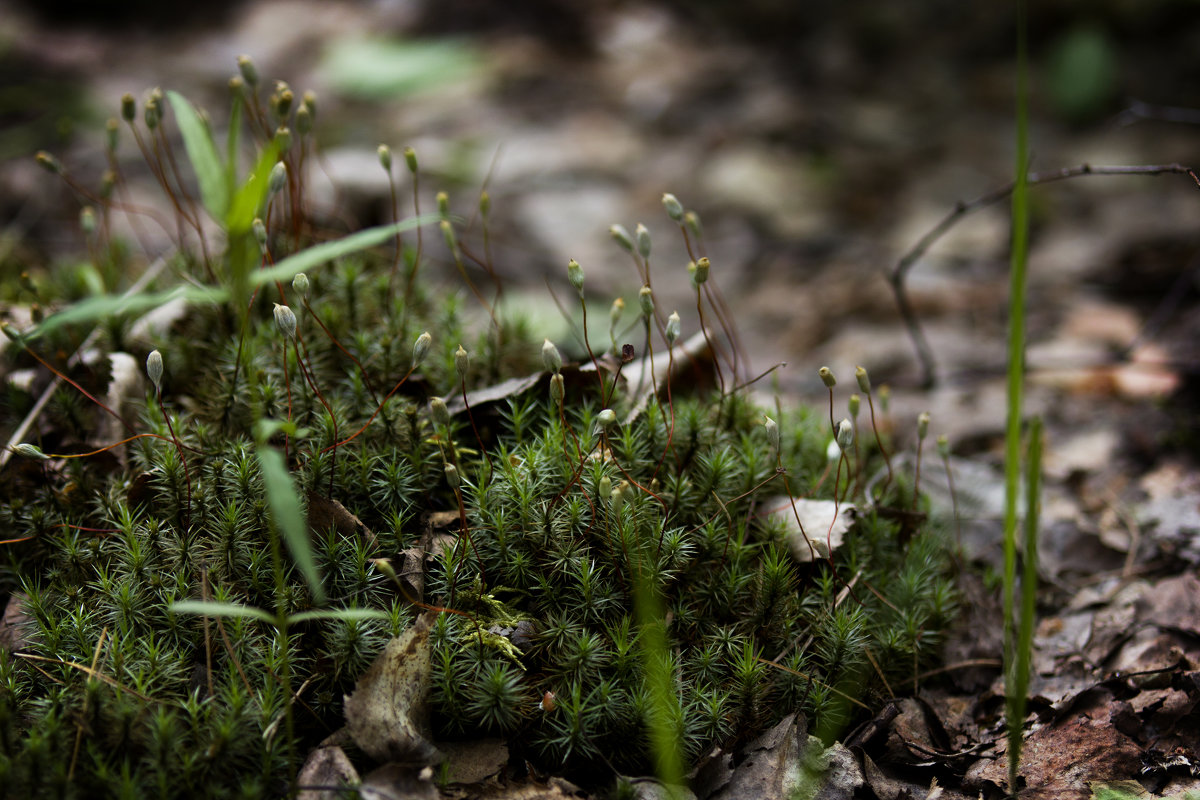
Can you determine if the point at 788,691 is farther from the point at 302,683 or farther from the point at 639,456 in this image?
the point at 302,683

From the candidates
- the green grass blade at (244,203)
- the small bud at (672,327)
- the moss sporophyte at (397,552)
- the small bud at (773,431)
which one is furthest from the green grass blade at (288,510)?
the small bud at (773,431)

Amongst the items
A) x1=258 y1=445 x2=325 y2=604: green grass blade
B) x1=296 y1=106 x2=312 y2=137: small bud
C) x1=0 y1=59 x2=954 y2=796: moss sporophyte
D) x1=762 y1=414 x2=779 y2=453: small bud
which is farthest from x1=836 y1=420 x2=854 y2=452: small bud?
x1=296 y1=106 x2=312 y2=137: small bud

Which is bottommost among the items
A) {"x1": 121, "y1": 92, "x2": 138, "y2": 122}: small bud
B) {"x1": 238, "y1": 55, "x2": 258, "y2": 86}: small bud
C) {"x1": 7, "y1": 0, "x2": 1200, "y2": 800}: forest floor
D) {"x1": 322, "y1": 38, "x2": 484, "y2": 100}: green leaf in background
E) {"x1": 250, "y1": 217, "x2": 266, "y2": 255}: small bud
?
{"x1": 7, "y1": 0, "x2": 1200, "y2": 800}: forest floor

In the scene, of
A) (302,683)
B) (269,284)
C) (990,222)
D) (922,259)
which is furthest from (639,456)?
(990,222)

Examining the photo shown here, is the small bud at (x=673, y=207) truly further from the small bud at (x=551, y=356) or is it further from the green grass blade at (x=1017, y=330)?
the green grass blade at (x=1017, y=330)

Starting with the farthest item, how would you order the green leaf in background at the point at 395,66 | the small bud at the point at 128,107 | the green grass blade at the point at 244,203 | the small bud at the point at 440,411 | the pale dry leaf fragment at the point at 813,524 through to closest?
the green leaf in background at the point at 395,66 < the small bud at the point at 128,107 < the pale dry leaf fragment at the point at 813,524 < the small bud at the point at 440,411 < the green grass blade at the point at 244,203

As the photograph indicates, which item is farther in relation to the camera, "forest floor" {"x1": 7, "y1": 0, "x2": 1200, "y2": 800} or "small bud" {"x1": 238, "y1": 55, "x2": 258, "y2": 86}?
"small bud" {"x1": 238, "y1": 55, "x2": 258, "y2": 86}

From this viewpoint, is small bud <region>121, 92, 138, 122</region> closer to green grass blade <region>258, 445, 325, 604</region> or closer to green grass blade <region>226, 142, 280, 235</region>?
green grass blade <region>226, 142, 280, 235</region>

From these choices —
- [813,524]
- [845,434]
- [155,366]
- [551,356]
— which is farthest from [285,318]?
[813,524]
